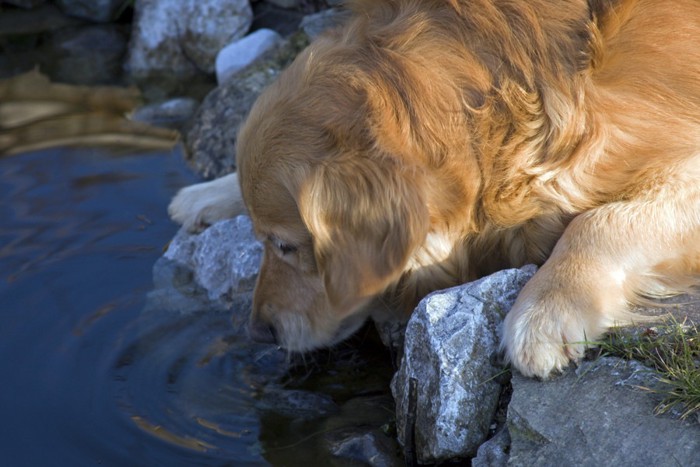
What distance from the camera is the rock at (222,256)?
4914 mm

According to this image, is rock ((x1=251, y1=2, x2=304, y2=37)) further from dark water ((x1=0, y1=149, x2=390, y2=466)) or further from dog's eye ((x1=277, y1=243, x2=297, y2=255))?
dog's eye ((x1=277, y1=243, x2=297, y2=255))

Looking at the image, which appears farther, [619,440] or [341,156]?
[341,156]

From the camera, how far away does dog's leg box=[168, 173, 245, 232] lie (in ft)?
17.6

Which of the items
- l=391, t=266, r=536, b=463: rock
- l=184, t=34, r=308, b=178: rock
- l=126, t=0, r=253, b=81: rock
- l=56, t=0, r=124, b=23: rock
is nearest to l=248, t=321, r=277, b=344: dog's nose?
l=391, t=266, r=536, b=463: rock

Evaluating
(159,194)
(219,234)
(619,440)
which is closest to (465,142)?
(619,440)

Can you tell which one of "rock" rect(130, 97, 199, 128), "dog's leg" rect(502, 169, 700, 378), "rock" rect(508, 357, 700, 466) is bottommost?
"rock" rect(130, 97, 199, 128)

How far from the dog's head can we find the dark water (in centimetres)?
54

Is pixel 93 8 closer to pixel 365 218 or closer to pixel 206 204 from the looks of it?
pixel 206 204

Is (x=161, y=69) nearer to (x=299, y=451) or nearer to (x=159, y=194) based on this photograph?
(x=159, y=194)

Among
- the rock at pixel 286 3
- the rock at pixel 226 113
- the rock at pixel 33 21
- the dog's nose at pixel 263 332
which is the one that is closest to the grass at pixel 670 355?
the dog's nose at pixel 263 332

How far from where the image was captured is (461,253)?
3.97 meters

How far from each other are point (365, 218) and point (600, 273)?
34.5 inches

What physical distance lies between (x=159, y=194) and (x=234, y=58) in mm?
1751

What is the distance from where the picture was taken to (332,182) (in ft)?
12.1
